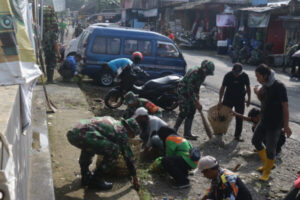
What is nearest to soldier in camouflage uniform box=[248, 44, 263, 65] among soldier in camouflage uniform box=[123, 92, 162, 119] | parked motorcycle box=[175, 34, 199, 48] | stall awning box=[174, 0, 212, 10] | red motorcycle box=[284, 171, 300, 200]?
stall awning box=[174, 0, 212, 10]

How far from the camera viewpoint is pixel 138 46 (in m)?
11.3

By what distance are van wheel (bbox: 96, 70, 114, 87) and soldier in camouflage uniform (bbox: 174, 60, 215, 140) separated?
4.59m

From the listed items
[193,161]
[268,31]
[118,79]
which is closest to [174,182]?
[193,161]

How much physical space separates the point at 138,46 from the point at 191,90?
15.6ft

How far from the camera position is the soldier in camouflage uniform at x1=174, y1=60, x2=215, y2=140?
6805 mm

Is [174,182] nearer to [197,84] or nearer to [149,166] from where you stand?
[149,166]

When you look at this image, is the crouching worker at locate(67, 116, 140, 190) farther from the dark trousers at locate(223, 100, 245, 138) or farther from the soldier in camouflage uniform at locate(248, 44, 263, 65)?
the soldier in camouflage uniform at locate(248, 44, 263, 65)

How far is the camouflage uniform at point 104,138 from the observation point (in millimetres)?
4367

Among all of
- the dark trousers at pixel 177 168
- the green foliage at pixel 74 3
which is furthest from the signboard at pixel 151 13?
the green foliage at pixel 74 3

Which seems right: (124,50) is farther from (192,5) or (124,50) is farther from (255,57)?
(192,5)

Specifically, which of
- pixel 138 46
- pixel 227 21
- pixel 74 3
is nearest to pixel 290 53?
pixel 227 21

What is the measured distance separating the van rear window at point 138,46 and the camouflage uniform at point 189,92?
14.6 feet

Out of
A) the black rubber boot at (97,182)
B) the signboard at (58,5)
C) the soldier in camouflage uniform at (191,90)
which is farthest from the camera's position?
the signboard at (58,5)

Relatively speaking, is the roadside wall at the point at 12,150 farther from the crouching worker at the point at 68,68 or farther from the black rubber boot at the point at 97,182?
the crouching worker at the point at 68,68
